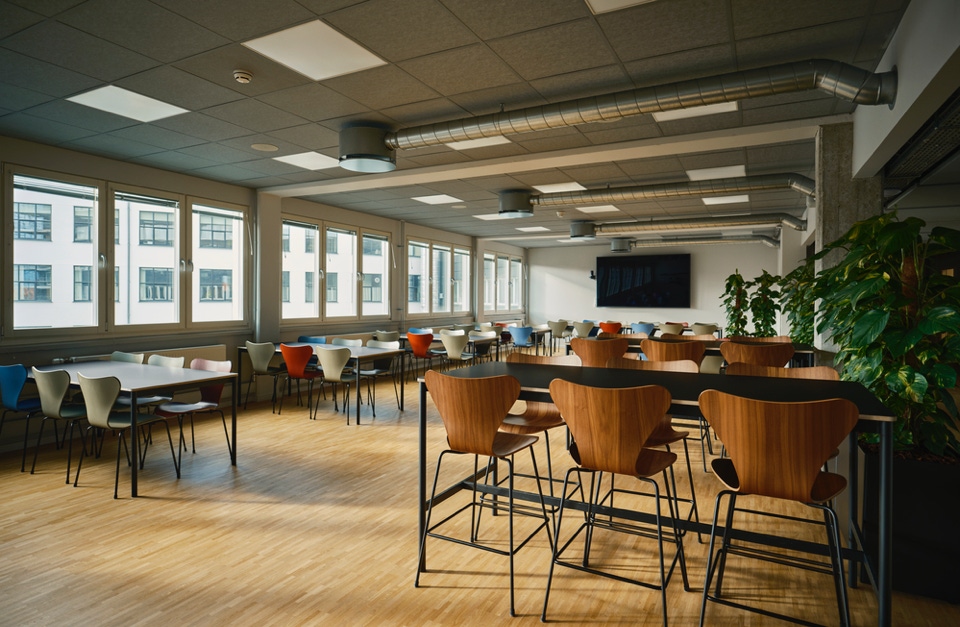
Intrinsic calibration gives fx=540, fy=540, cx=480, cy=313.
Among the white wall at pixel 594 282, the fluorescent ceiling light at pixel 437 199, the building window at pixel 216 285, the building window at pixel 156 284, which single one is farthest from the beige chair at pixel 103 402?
the white wall at pixel 594 282

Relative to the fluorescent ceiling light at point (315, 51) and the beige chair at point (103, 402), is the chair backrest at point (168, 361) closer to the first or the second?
the beige chair at point (103, 402)

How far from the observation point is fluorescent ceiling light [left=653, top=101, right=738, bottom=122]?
4520 millimetres

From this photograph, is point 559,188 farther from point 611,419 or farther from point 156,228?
point 611,419

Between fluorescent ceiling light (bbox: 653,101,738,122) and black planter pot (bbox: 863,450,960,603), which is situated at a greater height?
fluorescent ceiling light (bbox: 653,101,738,122)

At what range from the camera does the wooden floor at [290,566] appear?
2.38 m

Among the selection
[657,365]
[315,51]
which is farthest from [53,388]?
[657,365]

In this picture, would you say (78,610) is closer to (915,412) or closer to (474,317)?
(915,412)

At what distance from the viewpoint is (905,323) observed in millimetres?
2559

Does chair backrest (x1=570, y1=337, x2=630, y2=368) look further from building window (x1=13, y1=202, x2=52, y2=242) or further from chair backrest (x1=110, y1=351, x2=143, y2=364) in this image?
building window (x1=13, y1=202, x2=52, y2=242)

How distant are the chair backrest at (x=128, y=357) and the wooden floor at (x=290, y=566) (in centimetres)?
140

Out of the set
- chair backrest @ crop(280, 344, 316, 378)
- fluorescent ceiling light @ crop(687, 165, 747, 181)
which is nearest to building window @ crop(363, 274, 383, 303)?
chair backrest @ crop(280, 344, 316, 378)

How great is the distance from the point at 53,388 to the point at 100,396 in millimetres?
669

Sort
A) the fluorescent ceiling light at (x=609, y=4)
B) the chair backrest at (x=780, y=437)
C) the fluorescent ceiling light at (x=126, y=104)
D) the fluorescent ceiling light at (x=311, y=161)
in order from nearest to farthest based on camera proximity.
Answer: the chair backrest at (x=780, y=437)
the fluorescent ceiling light at (x=609, y=4)
the fluorescent ceiling light at (x=126, y=104)
the fluorescent ceiling light at (x=311, y=161)

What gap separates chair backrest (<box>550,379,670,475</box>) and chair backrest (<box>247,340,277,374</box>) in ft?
17.3
